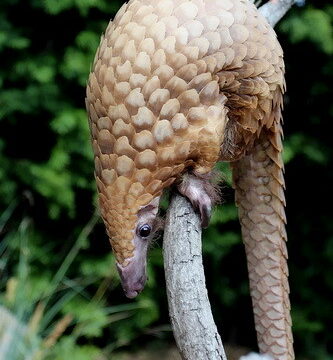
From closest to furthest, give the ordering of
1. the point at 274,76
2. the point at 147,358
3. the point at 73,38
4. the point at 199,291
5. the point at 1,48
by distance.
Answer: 1. the point at 199,291
2. the point at 274,76
3. the point at 1,48
4. the point at 73,38
5. the point at 147,358

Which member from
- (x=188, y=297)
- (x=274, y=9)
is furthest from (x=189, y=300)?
Result: (x=274, y=9)

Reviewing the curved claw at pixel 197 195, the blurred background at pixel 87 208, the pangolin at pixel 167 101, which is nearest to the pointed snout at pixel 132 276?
the pangolin at pixel 167 101

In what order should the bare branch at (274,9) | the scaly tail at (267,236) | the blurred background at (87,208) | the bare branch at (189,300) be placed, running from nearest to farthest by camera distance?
the bare branch at (189,300)
the scaly tail at (267,236)
the bare branch at (274,9)
the blurred background at (87,208)

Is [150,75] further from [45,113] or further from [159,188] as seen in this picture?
[45,113]

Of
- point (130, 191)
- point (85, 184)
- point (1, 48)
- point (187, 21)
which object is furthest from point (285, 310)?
point (1, 48)

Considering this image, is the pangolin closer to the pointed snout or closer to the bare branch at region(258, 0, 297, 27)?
the pointed snout

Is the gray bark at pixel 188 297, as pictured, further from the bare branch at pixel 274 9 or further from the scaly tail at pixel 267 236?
the bare branch at pixel 274 9
